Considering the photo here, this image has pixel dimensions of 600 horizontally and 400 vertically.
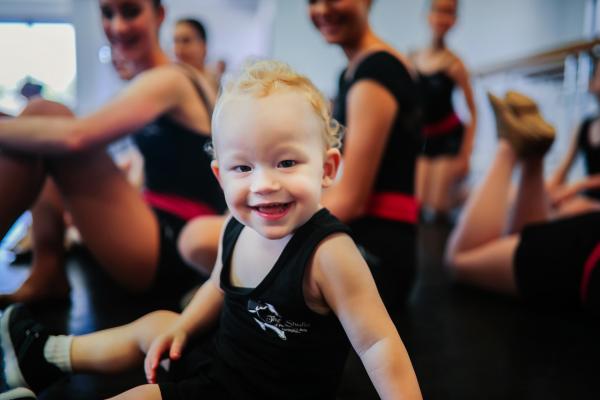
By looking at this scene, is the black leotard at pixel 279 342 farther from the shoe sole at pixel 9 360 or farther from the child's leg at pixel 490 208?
the child's leg at pixel 490 208

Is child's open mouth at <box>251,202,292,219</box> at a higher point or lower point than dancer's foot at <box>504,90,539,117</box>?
lower

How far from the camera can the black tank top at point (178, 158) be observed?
37.7 inches

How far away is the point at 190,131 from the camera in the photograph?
96 cm

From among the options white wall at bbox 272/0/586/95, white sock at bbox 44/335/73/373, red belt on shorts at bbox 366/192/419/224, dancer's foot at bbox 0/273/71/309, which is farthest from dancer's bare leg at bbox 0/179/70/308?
white wall at bbox 272/0/586/95

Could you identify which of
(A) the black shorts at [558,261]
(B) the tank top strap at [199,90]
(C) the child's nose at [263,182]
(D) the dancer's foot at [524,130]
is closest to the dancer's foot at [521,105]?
(D) the dancer's foot at [524,130]

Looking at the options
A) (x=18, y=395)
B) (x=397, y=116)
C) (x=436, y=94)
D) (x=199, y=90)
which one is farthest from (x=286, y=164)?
(x=436, y=94)

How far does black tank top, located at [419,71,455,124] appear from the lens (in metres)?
2.26

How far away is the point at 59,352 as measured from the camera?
0.58 m

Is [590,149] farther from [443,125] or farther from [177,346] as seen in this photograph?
[177,346]

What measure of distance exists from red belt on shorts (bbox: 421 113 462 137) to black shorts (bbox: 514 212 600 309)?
4.49ft

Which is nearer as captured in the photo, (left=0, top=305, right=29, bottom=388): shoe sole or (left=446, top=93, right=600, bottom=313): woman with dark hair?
(left=0, top=305, right=29, bottom=388): shoe sole

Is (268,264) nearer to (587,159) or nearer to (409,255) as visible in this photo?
(409,255)

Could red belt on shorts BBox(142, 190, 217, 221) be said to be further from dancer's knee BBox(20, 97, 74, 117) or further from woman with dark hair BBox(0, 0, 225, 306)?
dancer's knee BBox(20, 97, 74, 117)

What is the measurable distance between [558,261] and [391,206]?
16.0 inches
